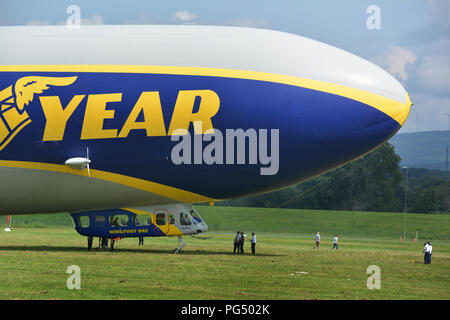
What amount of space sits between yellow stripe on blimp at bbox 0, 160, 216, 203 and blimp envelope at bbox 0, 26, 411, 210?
0.48 ft

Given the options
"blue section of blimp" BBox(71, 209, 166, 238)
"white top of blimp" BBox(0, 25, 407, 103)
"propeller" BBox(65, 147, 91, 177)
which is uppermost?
"white top of blimp" BBox(0, 25, 407, 103)

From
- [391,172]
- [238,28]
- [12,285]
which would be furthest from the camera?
[391,172]

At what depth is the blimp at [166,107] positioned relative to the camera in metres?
25.6

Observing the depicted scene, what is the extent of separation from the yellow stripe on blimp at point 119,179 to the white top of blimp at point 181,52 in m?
4.20

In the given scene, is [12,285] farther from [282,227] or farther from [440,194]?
→ [440,194]

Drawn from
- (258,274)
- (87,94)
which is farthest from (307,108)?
(87,94)

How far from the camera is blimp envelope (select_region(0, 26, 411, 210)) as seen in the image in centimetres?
2562

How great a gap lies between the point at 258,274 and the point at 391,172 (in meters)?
101

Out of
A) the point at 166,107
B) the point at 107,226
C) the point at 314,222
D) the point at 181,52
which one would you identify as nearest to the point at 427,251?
the point at 107,226

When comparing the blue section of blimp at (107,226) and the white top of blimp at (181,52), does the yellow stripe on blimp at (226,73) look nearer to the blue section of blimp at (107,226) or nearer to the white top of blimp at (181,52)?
the white top of blimp at (181,52)

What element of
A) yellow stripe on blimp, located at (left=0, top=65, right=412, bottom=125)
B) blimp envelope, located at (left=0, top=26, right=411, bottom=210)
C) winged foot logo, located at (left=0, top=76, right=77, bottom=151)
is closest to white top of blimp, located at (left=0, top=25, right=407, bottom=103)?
blimp envelope, located at (left=0, top=26, right=411, bottom=210)

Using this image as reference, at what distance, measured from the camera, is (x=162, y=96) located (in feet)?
84.3

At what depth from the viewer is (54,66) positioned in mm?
25781

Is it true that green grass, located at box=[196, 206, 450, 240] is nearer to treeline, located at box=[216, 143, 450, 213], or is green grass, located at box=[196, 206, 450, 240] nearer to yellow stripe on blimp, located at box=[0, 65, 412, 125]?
treeline, located at box=[216, 143, 450, 213]
